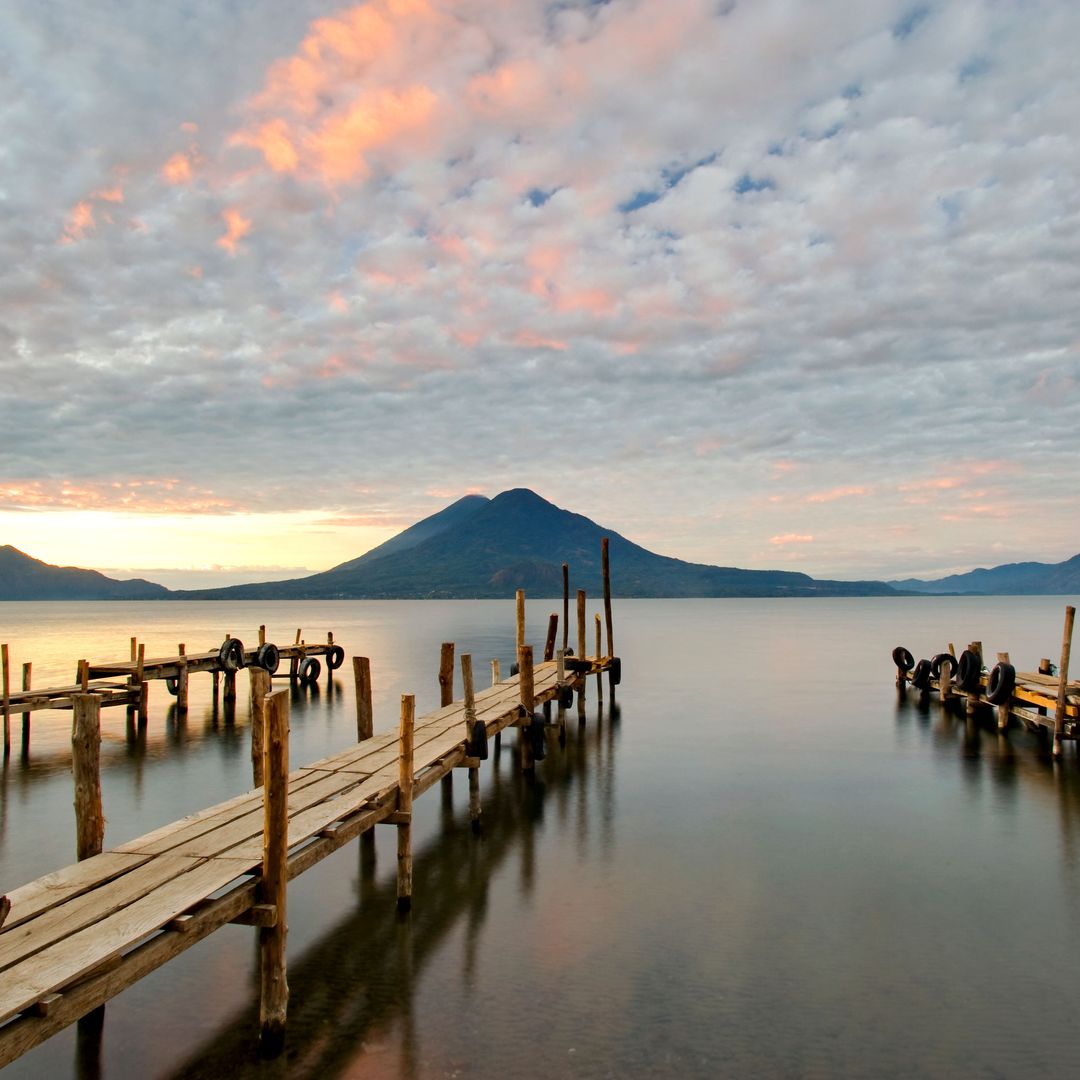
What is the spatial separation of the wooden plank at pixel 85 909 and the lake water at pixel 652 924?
1.61 m

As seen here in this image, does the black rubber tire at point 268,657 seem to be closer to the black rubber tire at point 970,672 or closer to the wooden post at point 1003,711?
the black rubber tire at point 970,672

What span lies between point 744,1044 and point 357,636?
88.5 metres

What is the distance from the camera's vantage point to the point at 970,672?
2864 cm

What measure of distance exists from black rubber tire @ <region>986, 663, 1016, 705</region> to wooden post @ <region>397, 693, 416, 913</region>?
65.9ft

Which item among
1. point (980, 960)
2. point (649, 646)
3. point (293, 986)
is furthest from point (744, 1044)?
point (649, 646)

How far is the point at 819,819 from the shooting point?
16594mm

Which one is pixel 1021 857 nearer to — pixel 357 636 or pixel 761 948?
pixel 761 948

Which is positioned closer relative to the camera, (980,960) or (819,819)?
(980,960)

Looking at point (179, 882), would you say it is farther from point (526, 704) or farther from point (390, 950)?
point (526, 704)

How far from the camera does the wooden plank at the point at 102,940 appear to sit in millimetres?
5816

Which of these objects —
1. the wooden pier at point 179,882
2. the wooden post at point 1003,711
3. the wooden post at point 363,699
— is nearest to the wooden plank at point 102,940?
the wooden pier at point 179,882

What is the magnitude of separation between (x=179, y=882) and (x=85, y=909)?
0.82 m

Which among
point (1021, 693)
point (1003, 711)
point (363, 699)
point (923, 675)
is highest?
point (363, 699)

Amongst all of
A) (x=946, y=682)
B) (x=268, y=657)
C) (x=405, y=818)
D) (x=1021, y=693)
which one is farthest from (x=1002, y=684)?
(x=268, y=657)
